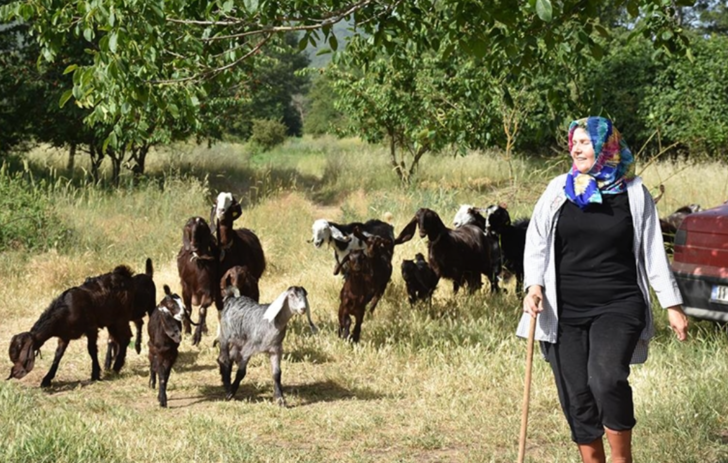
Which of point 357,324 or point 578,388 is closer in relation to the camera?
point 578,388

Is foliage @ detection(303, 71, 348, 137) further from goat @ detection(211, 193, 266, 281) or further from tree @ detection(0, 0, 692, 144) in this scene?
tree @ detection(0, 0, 692, 144)

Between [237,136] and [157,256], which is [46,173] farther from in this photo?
[237,136]

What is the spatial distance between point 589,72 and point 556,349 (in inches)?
919

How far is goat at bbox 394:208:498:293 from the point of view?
9.19 m

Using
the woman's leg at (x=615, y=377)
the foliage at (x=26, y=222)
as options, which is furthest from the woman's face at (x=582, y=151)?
the foliage at (x=26, y=222)

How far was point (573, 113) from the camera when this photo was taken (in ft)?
27.3

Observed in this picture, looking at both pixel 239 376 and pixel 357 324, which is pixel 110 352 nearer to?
pixel 239 376

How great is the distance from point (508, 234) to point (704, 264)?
250cm

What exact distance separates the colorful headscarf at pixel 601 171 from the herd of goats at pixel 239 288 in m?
2.85

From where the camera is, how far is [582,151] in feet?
14.8

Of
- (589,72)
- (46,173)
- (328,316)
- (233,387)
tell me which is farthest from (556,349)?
(589,72)

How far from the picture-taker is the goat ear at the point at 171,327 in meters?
6.65

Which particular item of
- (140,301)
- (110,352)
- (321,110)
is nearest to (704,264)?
(140,301)

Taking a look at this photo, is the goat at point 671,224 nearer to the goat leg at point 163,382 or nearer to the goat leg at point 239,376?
the goat leg at point 239,376
